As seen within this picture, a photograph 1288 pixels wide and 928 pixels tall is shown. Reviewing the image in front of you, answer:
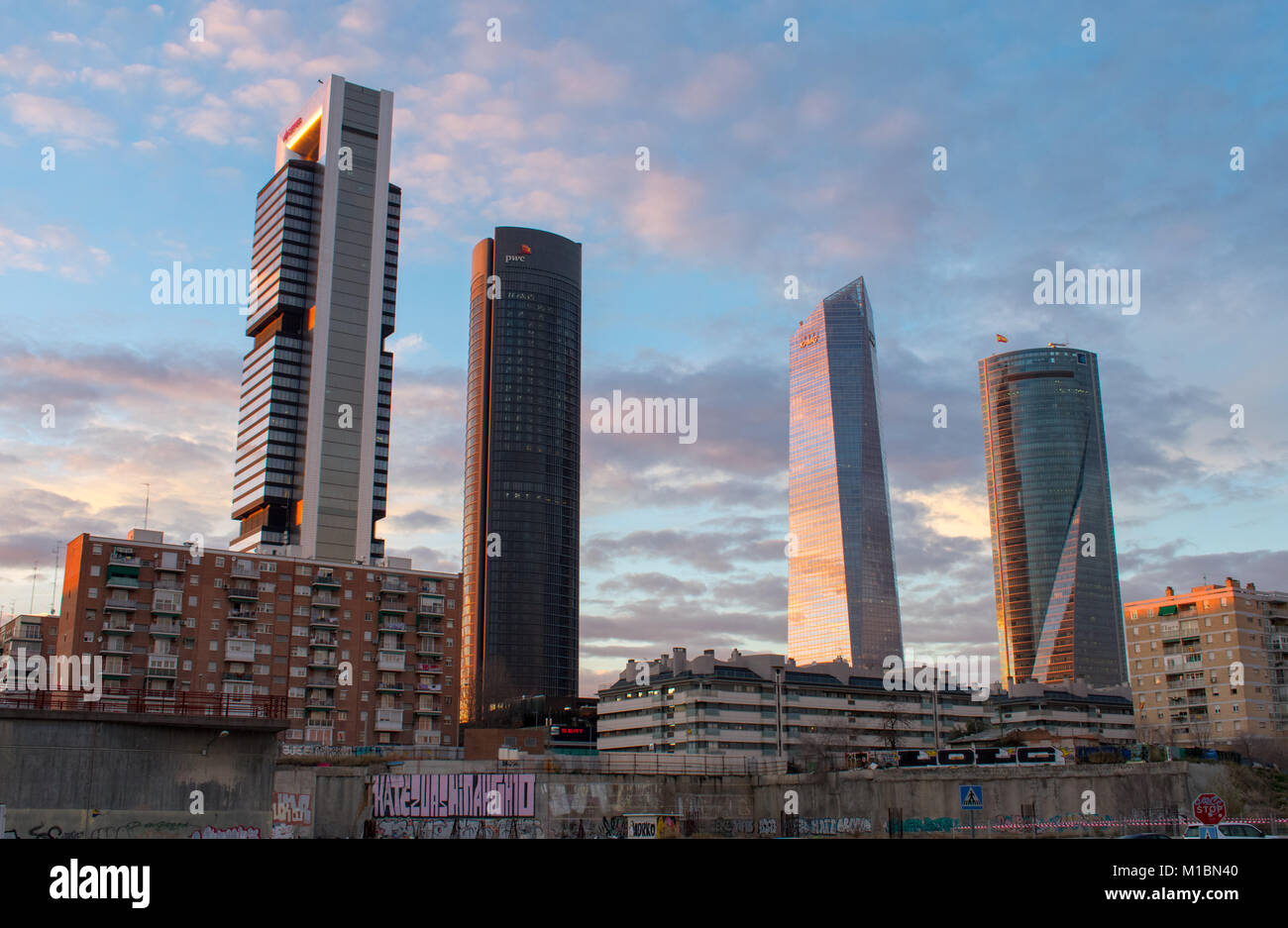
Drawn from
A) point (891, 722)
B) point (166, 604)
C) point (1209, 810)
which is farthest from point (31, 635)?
point (1209, 810)

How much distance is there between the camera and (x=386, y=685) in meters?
146

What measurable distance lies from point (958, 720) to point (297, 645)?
106591 mm

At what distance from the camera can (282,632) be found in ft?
465

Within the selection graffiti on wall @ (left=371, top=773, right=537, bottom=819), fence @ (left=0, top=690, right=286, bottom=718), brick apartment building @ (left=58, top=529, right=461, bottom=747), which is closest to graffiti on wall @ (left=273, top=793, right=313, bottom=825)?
graffiti on wall @ (left=371, top=773, right=537, bottom=819)

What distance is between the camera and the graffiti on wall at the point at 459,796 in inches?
2815

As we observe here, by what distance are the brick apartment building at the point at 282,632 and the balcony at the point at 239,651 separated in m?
0.13

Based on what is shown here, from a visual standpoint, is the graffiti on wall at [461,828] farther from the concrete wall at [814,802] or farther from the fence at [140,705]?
the fence at [140,705]

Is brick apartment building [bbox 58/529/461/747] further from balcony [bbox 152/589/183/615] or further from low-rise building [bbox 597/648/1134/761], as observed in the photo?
low-rise building [bbox 597/648/1134/761]

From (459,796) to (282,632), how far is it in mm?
78107

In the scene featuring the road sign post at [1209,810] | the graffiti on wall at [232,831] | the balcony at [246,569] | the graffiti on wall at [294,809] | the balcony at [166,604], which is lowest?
the graffiti on wall at [294,809]

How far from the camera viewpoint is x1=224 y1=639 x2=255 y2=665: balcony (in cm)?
13800

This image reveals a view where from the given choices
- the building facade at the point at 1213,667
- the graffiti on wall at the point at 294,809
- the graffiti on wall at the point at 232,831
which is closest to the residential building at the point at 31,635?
the graffiti on wall at the point at 294,809

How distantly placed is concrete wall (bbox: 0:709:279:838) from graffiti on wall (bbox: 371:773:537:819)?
3351 centimetres
